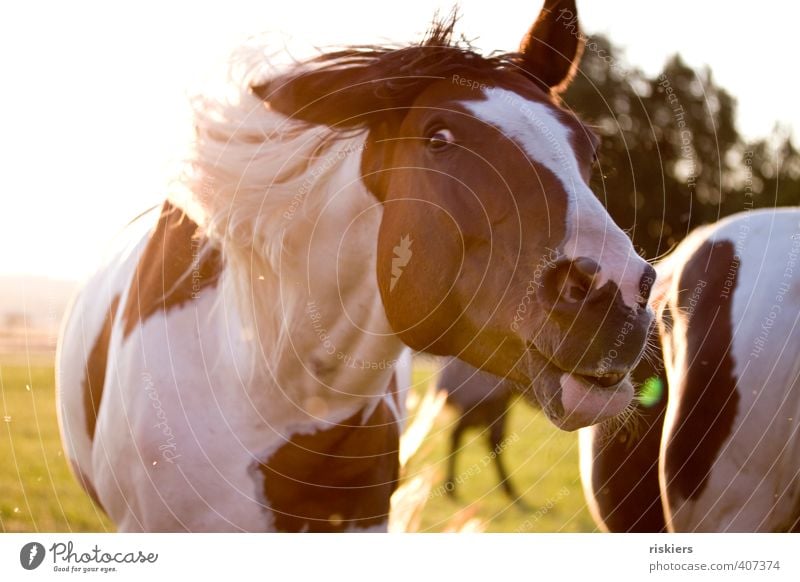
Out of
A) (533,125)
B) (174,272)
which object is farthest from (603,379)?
(174,272)

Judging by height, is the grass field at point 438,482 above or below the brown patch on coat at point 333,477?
below

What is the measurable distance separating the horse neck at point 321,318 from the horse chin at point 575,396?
38cm

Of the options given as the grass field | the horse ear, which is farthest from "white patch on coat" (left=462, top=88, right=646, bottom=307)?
the grass field

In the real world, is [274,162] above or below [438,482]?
above

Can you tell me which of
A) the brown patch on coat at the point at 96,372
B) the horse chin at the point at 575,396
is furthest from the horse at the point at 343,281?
the brown patch on coat at the point at 96,372

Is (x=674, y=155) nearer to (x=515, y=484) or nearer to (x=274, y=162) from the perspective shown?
(x=515, y=484)

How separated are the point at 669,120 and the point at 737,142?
0.64 metres

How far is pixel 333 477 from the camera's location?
6.29ft

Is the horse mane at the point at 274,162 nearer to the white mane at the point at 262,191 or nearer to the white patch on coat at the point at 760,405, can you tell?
the white mane at the point at 262,191

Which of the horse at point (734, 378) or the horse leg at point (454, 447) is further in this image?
the horse leg at point (454, 447)

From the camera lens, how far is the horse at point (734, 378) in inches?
87.5

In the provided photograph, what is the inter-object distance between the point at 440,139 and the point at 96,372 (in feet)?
4.13
